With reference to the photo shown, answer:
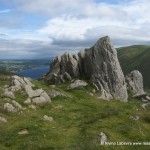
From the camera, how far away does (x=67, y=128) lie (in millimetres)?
48250

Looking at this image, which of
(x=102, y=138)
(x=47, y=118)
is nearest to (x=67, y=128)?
(x=47, y=118)

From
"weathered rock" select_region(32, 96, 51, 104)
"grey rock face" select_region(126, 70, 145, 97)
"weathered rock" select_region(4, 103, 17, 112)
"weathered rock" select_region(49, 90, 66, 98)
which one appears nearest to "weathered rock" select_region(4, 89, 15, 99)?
"weathered rock" select_region(32, 96, 51, 104)

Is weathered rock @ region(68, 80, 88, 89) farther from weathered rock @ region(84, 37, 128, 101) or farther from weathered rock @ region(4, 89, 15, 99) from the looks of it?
weathered rock @ region(4, 89, 15, 99)

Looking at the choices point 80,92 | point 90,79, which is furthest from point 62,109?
point 90,79

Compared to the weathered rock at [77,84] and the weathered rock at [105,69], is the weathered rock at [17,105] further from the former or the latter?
the weathered rock at [105,69]

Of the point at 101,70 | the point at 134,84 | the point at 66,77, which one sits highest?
the point at 101,70

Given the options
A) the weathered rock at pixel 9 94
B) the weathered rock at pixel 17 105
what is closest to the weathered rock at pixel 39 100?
the weathered rock at pixel 9 94

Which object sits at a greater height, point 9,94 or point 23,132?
point 9,94

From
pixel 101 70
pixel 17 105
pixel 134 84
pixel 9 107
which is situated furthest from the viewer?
pixel 134 84

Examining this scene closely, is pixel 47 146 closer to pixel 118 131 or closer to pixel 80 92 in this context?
pixel 118 131

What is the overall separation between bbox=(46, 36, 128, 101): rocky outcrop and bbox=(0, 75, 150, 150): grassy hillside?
94.7 ft

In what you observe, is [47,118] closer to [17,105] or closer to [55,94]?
[17,105]

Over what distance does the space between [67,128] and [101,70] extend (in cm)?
5052

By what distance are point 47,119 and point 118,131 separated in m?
12.1
